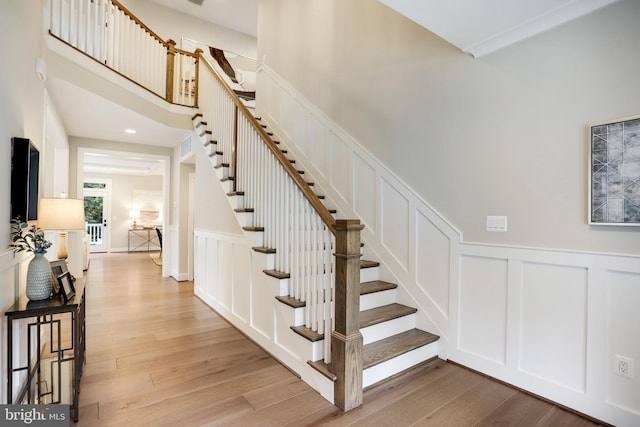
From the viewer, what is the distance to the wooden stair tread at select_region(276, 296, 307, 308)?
95.7 inches

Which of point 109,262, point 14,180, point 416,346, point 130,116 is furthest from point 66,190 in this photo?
point 416,346

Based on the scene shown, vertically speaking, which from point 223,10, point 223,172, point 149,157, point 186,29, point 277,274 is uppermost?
point 223,10

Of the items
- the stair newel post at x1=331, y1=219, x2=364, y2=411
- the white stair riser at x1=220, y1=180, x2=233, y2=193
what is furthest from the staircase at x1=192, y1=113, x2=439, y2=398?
the white stair riser at x1=220, y1=180, x2=233, y2=193

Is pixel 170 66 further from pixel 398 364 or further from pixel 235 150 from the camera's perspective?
pixel 398 364

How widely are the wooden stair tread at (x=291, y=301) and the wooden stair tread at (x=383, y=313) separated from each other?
491mm

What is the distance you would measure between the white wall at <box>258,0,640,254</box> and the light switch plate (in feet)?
0.13

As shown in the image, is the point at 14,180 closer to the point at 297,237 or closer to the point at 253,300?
the point at 297,237

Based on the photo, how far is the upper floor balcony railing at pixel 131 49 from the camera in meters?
3.97

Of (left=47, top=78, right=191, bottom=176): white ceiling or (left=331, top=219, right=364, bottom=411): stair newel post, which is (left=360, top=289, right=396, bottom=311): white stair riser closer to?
(left=331, top=219, right=364, bottom=411): stair newel post

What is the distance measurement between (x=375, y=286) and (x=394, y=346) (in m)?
0.59

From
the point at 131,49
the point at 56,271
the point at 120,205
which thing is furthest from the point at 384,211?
the point at 120,205

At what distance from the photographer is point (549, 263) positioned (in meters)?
2.11

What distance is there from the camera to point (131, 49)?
14.9 feet

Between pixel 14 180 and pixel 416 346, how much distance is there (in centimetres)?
290
